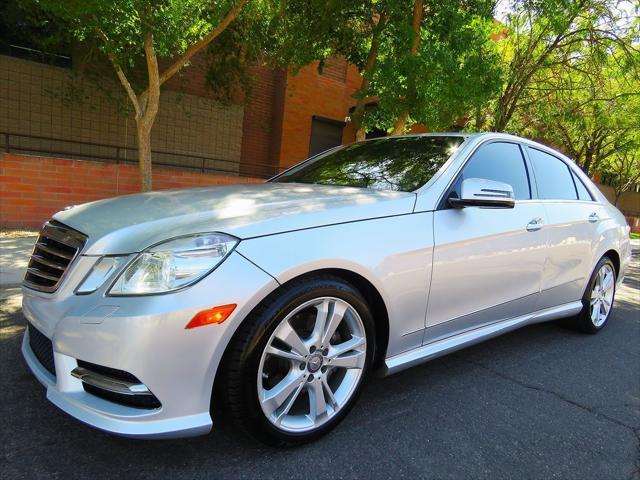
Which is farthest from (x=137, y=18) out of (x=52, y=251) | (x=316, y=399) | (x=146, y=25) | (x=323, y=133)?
(x=323, y=133)

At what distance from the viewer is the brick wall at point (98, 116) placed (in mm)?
9891

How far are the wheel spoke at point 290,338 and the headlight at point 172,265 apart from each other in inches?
16.9

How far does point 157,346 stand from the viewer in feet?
6.24

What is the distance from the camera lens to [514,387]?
3355 millimetres

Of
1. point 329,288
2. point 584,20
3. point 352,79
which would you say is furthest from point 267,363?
point 352,79

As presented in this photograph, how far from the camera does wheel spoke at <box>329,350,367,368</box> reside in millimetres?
2434

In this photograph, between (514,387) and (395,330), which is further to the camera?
(514,387)

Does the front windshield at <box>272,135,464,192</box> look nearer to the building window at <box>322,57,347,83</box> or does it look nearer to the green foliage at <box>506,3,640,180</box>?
the green foliage at <box>506,3,640,180</box>

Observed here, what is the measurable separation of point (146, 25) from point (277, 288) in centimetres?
591

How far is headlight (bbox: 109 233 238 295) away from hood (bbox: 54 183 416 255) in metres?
0.07

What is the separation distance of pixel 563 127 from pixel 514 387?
1483 cm

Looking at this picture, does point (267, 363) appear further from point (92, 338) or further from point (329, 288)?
point (92, 338)

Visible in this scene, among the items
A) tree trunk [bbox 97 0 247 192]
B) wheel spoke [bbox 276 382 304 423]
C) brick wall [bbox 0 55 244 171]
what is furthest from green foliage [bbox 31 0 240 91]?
A: wheel spoke [bbox 276 382 304 423]

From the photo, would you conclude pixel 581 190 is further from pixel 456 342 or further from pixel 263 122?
pixel 263 122
